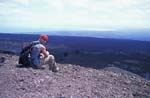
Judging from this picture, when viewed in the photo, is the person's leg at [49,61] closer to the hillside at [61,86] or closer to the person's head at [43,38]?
the hillside at [61,86]

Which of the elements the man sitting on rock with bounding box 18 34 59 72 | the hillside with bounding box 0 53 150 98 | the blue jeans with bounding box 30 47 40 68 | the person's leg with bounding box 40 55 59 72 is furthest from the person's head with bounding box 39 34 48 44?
the hillside with bounding box 0 53 150 98

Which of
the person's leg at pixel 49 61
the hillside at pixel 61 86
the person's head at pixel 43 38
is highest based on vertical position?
the person's head at pixel 43 38

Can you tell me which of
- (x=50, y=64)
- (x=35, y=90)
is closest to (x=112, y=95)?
(x=35, y=90)

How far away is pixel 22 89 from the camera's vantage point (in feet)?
34.1


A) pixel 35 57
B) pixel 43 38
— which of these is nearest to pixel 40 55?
pixel 35 57

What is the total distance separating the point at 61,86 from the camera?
1103 centimetres

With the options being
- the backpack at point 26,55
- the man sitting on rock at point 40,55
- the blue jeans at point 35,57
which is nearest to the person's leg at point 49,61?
the man sitting on rock at point 40,55

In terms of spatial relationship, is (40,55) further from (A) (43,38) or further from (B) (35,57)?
(A) (43,38)

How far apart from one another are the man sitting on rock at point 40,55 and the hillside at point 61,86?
1.03 ft

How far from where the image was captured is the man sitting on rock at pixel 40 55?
494 inches

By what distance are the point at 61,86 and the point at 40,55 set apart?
7.41ft

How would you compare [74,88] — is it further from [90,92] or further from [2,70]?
[2,70]

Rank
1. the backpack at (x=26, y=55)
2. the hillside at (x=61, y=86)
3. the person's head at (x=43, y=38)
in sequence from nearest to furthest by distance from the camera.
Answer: the hillside at (x=61, y=86)
the person's head at (x=43, y=38)
the backpack at (x=26, y=55)

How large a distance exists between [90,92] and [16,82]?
2.39 metres
